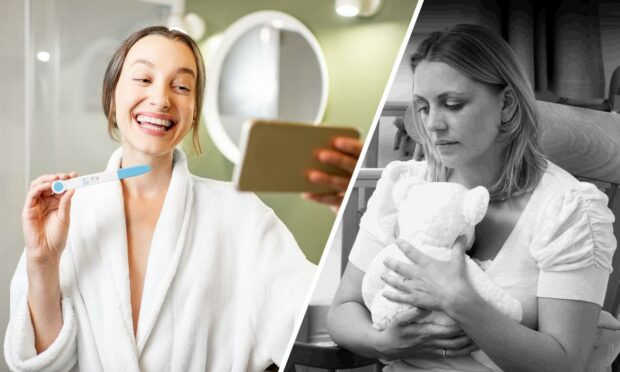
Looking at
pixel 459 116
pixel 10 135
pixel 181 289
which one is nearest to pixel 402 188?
pixel 459 116

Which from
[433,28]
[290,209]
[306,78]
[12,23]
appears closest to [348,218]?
[290,209]

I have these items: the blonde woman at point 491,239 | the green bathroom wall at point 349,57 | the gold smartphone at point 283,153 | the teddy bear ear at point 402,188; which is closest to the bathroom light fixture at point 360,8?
the green bathroom wall at point 349,57

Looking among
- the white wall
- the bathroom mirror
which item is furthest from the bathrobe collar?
the white wall

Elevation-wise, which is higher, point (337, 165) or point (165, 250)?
point (337, 165)

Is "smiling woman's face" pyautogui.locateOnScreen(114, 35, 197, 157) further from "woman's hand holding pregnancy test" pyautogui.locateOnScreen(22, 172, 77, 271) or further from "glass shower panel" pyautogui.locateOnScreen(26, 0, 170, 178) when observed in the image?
"woman's hand holding pregnancy test" pyautogui.locateOnScreen(22, 172, 77, 271)

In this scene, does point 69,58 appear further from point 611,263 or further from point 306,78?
point 611,263

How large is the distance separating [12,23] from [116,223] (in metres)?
0.49

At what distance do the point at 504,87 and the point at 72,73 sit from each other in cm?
85

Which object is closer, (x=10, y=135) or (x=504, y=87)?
(x=504, y=87)

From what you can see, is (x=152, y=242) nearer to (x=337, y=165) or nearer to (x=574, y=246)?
(x=337, y=165)

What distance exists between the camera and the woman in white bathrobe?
1348 mm

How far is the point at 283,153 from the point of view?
4.17ft

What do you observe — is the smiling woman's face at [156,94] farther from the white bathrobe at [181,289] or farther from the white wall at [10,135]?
the white wall at [10,135]

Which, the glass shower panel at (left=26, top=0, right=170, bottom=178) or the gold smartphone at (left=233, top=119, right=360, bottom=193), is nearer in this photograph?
the gold smartphone at (left=233, top=119, right=360, bottom=193)
